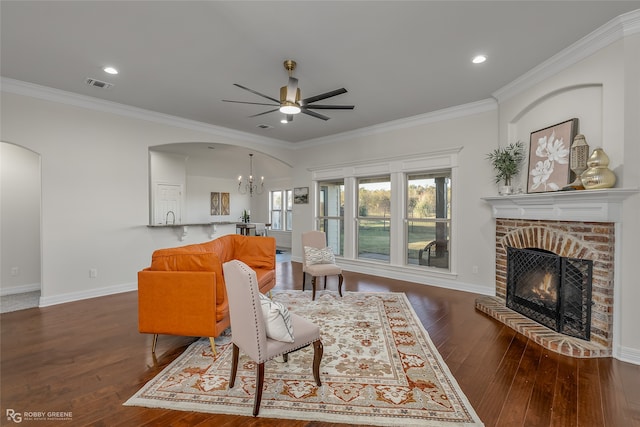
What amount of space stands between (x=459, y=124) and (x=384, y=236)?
2539 millimetres

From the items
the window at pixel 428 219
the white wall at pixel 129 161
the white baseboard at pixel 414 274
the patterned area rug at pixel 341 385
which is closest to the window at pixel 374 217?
the white baseboard at pixel 414 274

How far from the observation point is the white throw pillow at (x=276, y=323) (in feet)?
6.71

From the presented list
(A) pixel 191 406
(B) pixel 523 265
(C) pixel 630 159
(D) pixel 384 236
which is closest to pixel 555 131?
(C) pixel 630 159

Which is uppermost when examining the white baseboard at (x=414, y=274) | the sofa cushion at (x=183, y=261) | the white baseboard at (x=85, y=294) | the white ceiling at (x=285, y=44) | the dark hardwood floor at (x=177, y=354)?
the white ceiling at (x=285, y=44)

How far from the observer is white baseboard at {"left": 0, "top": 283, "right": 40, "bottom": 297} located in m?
4.71

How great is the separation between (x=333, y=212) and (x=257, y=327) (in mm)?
5181

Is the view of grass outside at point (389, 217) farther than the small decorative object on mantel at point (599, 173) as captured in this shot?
Yes

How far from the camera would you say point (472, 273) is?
4797 millimetres

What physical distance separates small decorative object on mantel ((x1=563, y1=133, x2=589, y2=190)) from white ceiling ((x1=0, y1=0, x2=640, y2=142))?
3.42 ft

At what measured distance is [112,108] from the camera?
4719 mm

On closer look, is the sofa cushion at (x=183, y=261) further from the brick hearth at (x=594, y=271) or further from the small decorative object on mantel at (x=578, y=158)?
the small decorative object on mantel at (x=578, y=158)

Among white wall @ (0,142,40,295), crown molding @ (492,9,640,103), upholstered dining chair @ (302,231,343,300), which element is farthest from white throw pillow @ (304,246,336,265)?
white wall @ (0,142,40,295)

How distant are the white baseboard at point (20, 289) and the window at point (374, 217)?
601 centimetres

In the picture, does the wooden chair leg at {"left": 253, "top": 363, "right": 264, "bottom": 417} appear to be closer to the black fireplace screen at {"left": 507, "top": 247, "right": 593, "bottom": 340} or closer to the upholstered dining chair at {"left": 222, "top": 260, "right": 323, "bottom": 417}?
the upholstered dining chair at {"left": 222, "top": 260, "right": 323, "bottom": 417}
